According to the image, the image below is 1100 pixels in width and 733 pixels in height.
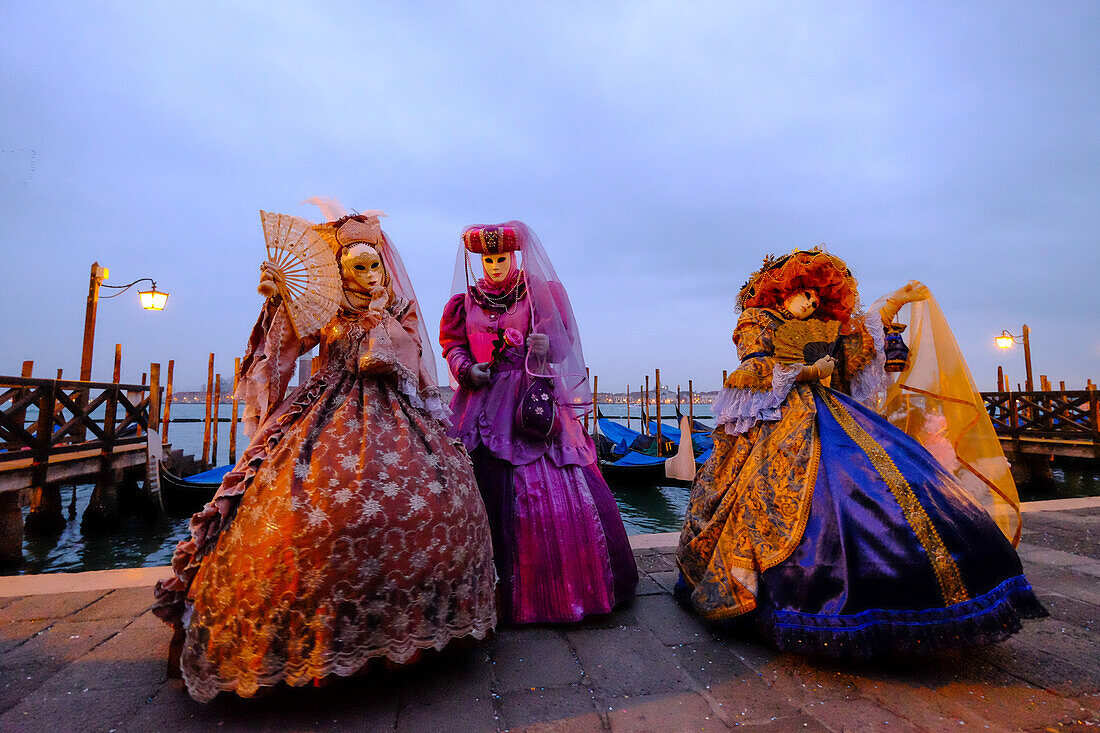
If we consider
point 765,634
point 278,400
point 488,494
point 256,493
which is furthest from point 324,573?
point 765,634

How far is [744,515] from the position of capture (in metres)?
2.27

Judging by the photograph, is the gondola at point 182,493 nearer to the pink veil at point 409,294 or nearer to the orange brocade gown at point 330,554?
the pink veil at point 409,294

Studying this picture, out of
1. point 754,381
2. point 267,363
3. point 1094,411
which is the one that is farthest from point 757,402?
point 1094,411

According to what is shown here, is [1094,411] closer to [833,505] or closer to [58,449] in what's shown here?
[833,505]

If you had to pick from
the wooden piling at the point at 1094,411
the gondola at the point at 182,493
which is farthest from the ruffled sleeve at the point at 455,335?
the wooden piling at the point at 1094,411

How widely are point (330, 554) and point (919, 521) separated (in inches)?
81.2

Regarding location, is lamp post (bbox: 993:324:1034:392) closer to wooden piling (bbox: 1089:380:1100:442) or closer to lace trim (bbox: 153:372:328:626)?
wooden piling (bbox: 1089:380:1100:442)

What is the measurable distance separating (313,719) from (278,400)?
1.14 m

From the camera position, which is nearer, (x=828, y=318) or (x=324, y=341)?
(x=324, y=341)

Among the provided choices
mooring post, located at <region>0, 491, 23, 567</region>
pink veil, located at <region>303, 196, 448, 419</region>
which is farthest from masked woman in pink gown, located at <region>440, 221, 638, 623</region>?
mooring post, located at <region>0, 491, 23, 567</region>

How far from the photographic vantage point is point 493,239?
2.74 metres

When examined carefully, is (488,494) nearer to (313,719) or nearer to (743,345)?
(313,719)

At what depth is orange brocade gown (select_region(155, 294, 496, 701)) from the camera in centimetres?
156

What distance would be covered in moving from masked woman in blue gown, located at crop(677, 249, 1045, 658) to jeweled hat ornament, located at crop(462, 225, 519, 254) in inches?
52.7
